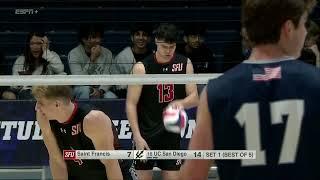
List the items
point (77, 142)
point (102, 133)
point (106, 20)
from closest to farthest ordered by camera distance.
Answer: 1. point (102, 133)
2. point (77, 142)
3. point (106, 20)

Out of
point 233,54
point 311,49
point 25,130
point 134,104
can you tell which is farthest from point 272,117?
point 233,54

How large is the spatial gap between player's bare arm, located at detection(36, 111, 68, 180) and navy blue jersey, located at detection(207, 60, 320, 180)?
245 centimetres

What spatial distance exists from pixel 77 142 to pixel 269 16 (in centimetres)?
265

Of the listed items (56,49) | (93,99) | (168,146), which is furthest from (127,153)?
(56,49)

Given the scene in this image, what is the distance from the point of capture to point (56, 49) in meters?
7.59

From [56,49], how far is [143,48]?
1161 mm

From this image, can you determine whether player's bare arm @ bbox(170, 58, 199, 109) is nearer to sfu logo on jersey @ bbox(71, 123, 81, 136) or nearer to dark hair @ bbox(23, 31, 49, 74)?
sfu logo on jersey @ bbox(71, 123, 81, 136)

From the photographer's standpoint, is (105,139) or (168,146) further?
(168,146)

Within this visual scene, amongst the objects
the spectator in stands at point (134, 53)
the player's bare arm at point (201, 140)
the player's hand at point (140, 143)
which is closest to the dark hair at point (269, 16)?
the player's bare arm at point (201, 140)

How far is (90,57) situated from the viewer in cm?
700

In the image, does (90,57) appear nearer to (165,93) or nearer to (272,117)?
(165,93)

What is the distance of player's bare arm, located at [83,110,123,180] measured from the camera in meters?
3.87

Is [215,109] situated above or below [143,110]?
above

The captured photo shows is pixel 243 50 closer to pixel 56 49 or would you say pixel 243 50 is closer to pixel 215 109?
pixel 56 49
